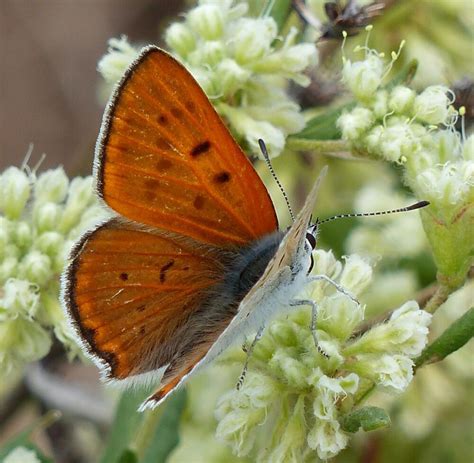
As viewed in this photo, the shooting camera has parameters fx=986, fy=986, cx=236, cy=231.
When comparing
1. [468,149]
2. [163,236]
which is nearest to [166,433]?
[163,236]

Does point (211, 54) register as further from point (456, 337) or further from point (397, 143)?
point (456, 337)

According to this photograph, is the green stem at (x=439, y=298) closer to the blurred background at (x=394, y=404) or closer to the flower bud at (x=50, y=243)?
the blurred background at (x=394, y=404)

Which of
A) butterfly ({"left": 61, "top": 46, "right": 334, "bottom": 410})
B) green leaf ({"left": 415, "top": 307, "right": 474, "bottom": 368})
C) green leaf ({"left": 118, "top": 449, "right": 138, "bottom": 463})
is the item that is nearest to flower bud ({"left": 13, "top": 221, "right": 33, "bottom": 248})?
butterfly ({"left": 61, "top": 46, "right": 334, "bottom": 410})

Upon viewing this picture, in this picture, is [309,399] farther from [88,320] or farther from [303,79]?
[303,79]

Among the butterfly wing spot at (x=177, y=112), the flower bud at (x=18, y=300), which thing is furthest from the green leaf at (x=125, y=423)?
the butterfly wing spot at (x=177, y=112)

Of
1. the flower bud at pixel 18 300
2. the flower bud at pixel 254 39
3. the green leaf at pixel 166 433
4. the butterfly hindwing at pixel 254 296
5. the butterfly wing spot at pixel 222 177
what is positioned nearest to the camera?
the butterfly hindwing at pixel 254 296

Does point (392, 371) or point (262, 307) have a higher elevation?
point (262, 307)
